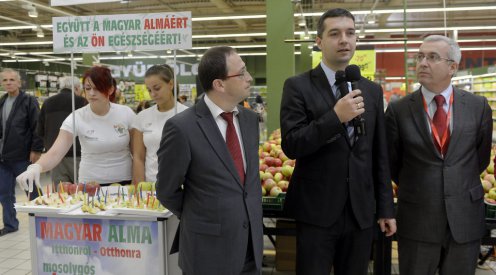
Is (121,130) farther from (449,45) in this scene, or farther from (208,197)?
(449,45)

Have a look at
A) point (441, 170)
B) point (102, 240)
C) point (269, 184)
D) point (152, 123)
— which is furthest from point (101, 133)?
point (441, 170)

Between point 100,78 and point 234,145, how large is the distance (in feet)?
4.24

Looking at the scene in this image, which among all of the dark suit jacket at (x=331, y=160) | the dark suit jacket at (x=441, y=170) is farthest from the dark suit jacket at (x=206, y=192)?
the dark suit jacket at (x=441, y=170)

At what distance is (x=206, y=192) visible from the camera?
71.0 inches

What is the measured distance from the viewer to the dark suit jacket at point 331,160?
2008 millimetres

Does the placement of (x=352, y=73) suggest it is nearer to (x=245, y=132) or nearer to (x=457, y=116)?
(x=245, y=132)

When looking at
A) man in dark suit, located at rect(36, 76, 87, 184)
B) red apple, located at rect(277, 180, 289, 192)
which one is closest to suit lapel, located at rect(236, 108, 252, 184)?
red apple, located at rect(277, 180, 289, 192)

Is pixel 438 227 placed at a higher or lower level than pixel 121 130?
lower

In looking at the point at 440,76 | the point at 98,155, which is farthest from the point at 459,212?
the point at 98,155

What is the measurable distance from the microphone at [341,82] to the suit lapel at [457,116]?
665 millimetres

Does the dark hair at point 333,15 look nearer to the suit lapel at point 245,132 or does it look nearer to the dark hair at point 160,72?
the suit lapel at point 245,132

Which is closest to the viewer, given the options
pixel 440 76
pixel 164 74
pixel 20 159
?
pixel 440 76

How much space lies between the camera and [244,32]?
55.0 feet

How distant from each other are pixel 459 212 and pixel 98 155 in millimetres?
2229
